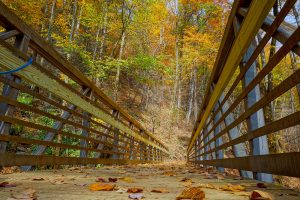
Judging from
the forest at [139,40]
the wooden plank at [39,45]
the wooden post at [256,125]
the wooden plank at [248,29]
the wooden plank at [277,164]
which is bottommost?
the wooden plank at [277,164]

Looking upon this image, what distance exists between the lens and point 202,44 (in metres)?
20.3

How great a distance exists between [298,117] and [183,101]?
34.8 m

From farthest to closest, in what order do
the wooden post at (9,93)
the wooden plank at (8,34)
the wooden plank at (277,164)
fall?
the wooden post at (9,93) < the wooden plank at (8,34) < the wooden plank at (277,164)

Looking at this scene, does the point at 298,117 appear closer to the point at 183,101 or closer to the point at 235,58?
the point at 235,58

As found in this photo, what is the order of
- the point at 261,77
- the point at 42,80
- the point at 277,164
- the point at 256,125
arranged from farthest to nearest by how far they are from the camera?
the point at 42,80 → the point at 256,125 → the point at 261,77 → the point at 277,164

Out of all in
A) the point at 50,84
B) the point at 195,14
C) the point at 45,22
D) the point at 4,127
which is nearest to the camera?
the point at 4,127

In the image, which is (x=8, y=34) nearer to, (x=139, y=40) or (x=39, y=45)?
(x=39, y=45)

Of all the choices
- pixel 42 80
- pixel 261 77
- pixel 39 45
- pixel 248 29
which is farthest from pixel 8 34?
pixel 261 77

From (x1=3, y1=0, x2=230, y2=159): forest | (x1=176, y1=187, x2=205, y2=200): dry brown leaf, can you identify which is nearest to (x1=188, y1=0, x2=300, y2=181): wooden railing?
(x1=176, y1=187, x2=205, y2=200): dry brown leaf

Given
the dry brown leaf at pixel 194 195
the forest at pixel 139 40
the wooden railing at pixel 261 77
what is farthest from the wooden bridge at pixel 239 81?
the forest at pixel 139 40

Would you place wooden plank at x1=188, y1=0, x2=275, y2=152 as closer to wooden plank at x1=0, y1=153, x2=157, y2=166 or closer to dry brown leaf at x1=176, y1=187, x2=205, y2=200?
dry brown leaf at x1=176, y1=187, x2=205, y2=200

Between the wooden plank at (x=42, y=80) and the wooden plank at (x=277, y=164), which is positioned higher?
the wooden plank at (x=42, y=80)

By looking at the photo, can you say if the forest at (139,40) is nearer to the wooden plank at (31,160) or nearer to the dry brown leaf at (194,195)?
the wooden plank at (31,160)

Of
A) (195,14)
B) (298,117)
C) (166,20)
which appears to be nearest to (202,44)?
(195,14)
